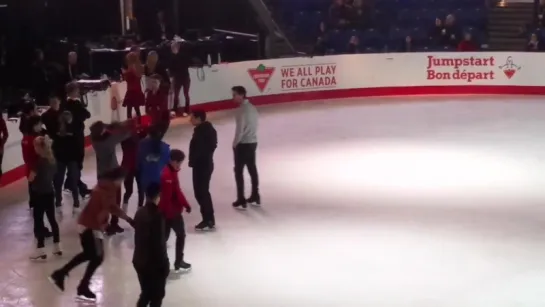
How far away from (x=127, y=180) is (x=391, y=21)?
643 inches

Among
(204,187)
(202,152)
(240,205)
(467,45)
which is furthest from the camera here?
(467,45)

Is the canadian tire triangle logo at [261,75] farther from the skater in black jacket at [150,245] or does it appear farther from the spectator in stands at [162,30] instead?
the skater in black jacket at [150,245]

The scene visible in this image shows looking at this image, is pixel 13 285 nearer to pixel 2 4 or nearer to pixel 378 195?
pixel 378 195

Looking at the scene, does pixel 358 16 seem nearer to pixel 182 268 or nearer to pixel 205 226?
pixel 205 226

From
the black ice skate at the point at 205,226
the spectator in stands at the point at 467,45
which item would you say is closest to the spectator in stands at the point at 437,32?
the spectator in stands at the point at 467,45

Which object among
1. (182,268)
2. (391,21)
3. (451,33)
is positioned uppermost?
(391,21)

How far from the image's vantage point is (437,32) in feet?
75.4

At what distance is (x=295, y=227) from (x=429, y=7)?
1703 centimetres

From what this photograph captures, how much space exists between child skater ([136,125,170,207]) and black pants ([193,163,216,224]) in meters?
0.61

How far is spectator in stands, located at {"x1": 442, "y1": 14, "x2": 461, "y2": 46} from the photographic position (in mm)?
22547

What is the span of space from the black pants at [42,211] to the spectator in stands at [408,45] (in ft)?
50.9

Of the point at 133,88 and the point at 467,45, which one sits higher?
the point at 467,45

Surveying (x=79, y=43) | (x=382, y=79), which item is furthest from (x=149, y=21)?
(x=382, y=79)

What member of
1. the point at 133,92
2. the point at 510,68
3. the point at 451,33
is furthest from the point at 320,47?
the point at 133,92
